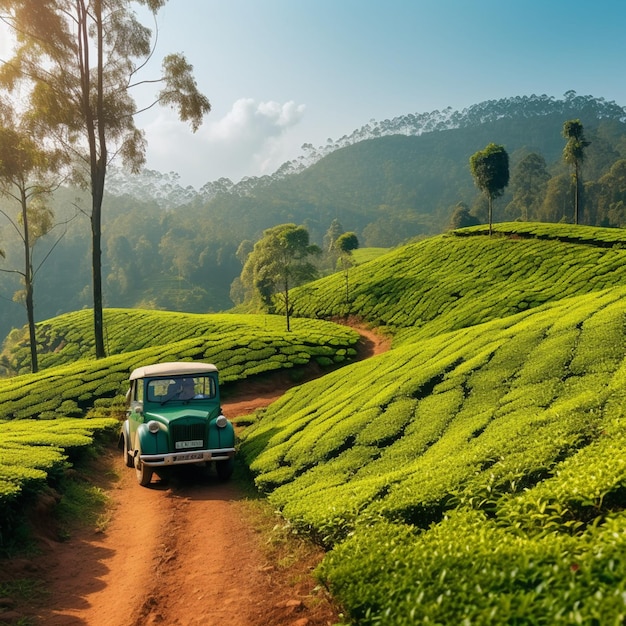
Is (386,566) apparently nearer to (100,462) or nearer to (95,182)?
(100,462)

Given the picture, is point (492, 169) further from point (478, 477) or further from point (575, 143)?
point (478, 477)

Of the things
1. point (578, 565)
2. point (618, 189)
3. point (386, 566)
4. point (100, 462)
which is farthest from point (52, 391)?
point (618, 189)

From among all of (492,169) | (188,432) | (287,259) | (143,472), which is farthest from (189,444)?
(492,169)

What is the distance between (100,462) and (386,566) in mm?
11727

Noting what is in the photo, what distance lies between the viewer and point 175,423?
12.3 meters

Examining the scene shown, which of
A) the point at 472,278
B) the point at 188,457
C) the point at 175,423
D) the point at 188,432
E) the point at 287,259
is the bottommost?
the point at 188,457

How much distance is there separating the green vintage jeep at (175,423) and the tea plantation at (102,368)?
1.94 metres

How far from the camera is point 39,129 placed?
89.7ft

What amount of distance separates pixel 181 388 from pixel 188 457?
227 cm

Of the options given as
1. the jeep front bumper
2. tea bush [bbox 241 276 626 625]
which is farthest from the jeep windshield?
tea bush [bbox 241 276 626 625]

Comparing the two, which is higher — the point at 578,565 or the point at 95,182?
the point at 95,182

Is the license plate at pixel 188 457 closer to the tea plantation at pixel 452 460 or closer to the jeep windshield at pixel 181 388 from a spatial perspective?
the tea plantation at pixel 452 460

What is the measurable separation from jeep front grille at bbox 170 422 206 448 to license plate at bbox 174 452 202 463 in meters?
0.31

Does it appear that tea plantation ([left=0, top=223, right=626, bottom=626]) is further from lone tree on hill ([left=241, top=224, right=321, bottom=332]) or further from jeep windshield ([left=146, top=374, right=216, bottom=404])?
lone tree on hill ([left=241, top=224, right=321, bottom=332])
